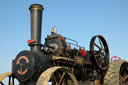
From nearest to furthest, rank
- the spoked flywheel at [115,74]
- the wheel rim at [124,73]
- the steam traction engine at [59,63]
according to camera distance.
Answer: the steam traction engine at [59,63], the spoked flywheel at [115,74], the wheel rim at [124,73]

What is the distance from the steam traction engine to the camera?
7.85m

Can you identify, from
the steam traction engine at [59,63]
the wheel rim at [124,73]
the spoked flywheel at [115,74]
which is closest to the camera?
the steam traction engine at [59,63]

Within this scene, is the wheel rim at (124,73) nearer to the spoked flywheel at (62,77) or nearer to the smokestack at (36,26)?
the spoked flywheel at (62,77)

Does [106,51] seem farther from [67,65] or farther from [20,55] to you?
[20,55]

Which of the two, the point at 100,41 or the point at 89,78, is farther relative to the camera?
the point at 100,41

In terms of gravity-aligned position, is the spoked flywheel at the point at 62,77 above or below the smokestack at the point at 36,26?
below

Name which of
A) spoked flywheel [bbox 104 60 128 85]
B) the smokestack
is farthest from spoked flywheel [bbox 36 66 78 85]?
spoked flywheel [bbox 104 60 128 85]

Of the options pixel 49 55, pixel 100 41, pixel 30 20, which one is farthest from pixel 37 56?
pixel 100 41

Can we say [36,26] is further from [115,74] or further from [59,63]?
[115,74]

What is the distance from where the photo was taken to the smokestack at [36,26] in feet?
27.9

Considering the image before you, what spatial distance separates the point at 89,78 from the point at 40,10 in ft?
13.1

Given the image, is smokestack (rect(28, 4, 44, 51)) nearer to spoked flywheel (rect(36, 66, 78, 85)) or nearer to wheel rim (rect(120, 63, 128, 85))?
spoked flywheel (rect(36, 66, 78, 85))

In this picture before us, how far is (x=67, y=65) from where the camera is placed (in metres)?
8.80

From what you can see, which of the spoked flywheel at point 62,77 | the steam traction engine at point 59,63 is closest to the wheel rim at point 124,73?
the steam traction engine at point 59,63
